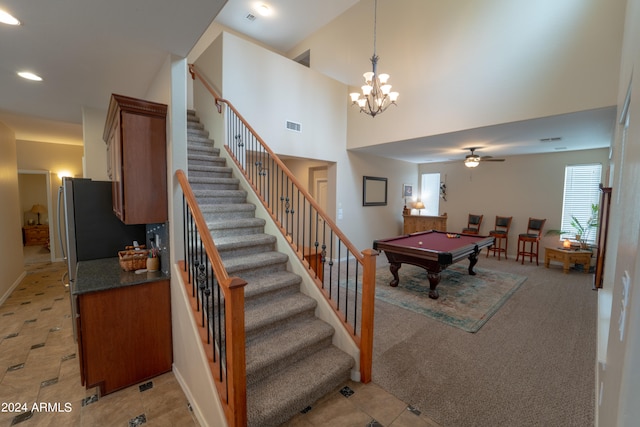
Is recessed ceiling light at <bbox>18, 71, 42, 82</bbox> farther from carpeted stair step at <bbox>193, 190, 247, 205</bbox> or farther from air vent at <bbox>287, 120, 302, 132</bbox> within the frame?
air vent at <bbox>287, 120, 302, 132</bbox>

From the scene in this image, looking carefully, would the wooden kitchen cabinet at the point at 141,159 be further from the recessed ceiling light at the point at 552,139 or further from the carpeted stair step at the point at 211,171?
the recessed ceiling light at the point at 552,139

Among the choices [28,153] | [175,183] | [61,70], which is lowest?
[175,183]

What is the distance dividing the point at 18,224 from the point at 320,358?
248 inches

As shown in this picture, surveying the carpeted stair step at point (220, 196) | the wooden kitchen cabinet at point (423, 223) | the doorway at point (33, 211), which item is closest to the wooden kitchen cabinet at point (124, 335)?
the carpeted stair step at point (220, 196)

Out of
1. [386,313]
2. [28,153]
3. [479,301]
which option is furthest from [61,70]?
[479,301]

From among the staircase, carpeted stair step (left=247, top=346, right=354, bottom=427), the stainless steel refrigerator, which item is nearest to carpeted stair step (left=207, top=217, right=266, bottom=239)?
the staircase

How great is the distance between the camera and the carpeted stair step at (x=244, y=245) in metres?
2.79

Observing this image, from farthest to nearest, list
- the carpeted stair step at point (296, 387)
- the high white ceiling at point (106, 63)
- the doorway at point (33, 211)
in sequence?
1. the doorway at point (33, 211)
2. the carpeted stair step at point (296, 387)
3. the high white ceiling at point (106, 63)

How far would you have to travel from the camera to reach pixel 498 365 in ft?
8.22

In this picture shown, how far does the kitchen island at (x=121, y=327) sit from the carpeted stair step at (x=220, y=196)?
1.20 meters

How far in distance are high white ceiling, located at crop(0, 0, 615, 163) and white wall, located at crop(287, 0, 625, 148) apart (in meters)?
0.30

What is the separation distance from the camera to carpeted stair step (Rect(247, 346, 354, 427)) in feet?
5.83

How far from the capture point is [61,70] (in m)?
2.57

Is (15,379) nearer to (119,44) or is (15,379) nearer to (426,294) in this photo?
(119,44)
